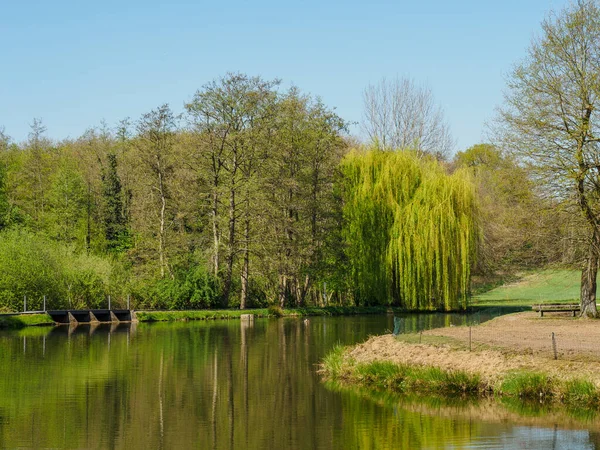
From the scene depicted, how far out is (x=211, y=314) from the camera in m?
50.6

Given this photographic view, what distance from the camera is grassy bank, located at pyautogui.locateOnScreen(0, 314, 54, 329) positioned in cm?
4350

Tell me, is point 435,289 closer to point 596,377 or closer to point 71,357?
point 71,357

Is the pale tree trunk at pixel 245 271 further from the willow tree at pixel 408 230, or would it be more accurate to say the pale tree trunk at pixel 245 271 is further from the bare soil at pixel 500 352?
the bare soil at pixel 500 352

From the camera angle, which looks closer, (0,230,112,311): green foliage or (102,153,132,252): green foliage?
(0,230,112,311): green foliage

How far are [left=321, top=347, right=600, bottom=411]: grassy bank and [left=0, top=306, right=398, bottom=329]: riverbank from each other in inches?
988

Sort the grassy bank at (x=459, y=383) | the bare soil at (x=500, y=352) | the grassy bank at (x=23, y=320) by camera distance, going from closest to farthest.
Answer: the grassy bank at (x=459, y=383), the bare soil at (x=500, y=352), the grassy bank at (x=23, y=320)

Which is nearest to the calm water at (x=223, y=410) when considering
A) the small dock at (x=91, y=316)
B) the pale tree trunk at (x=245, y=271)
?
the small dock at (x=91, y=316)

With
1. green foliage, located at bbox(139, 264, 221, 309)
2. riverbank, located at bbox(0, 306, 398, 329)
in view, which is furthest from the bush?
green foliage, located at bbox(139, 264, 221, 309)

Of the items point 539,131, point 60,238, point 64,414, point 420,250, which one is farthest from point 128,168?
→ point 64,414

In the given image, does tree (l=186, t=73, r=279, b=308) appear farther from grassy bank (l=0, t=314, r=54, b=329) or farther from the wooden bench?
the wooden bench

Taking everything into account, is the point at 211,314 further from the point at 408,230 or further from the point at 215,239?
the point at 408,230

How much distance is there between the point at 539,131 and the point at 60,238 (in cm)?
4097

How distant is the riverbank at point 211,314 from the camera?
44.4m

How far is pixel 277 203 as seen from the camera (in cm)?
5522
